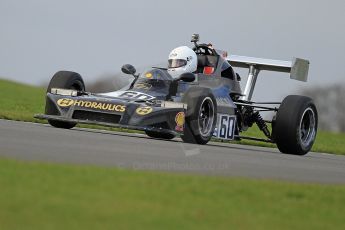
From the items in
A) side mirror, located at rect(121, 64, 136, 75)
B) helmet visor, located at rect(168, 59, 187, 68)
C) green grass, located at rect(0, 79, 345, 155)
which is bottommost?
green grass, located at rect(0, 79, 345, 155)

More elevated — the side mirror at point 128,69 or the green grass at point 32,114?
the side mirror at point 128,69

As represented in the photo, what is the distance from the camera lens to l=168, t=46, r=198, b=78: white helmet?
16.1 m

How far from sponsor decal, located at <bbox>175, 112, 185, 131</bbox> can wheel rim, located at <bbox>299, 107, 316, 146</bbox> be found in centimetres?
319

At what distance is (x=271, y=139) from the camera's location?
53.8 feet

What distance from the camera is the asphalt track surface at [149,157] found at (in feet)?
28.9

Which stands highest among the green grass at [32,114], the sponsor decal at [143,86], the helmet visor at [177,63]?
the helmet visor at [177,63]

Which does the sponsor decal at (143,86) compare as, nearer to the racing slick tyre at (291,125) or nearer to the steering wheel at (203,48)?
the steering wheel at (203,48)

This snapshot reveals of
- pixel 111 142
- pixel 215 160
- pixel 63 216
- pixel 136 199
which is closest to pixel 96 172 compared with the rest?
pixel 136 199

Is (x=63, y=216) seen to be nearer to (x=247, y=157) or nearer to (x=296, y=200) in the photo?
(x=296, y=200)

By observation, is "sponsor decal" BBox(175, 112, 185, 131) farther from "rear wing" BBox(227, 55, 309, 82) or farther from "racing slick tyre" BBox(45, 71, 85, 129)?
"rear wing" BBox(227, 55, 309, 82)

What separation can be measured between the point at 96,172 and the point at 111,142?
4.46 metres

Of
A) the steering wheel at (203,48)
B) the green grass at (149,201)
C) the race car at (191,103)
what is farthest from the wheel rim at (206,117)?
the green grass at (149,201)

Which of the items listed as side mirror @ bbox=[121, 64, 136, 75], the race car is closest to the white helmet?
the race car

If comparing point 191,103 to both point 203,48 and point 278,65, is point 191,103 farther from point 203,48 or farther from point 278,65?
point 278,65
